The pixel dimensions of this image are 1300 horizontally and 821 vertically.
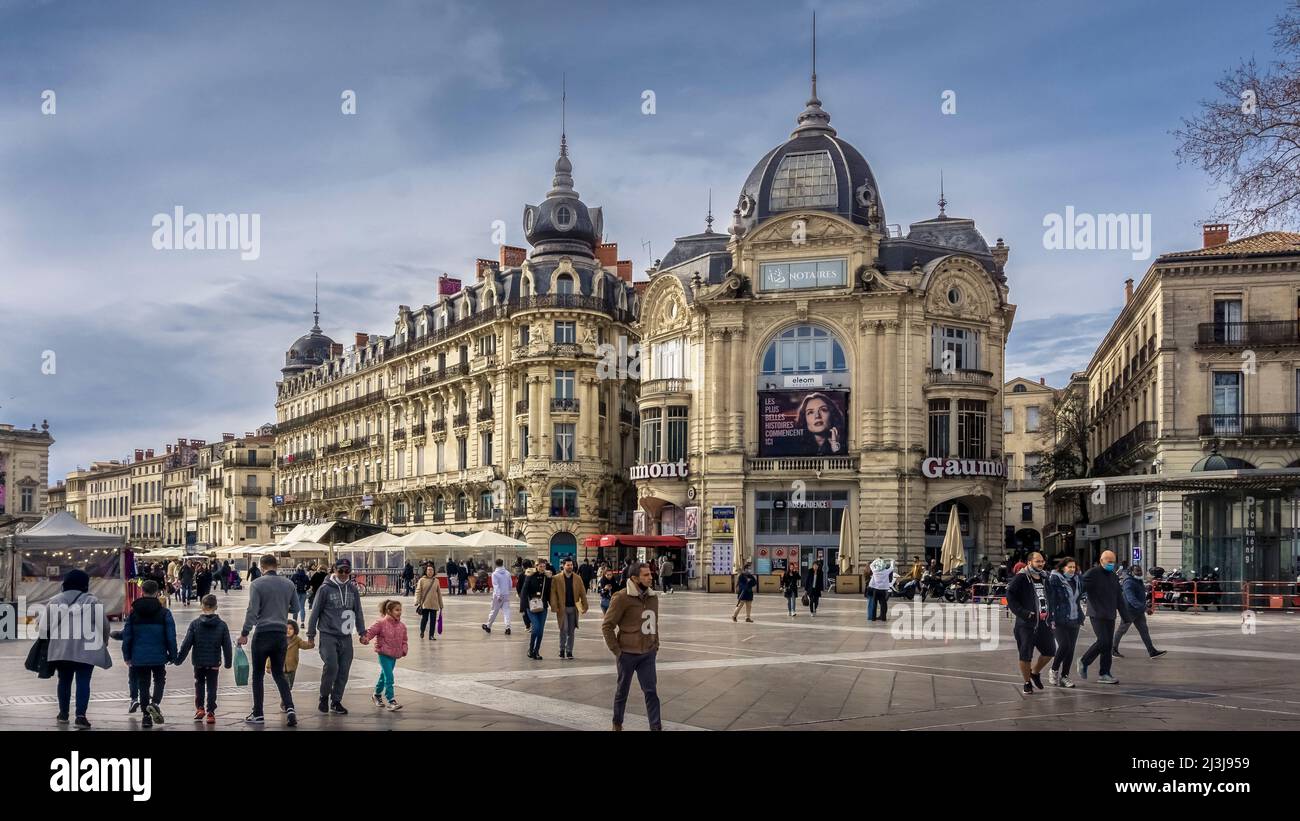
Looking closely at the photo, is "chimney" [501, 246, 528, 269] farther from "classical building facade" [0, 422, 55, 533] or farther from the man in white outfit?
the man in white outfit

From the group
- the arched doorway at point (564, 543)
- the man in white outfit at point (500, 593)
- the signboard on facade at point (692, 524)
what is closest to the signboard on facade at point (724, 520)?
the signboard on facade at point (692, 524)

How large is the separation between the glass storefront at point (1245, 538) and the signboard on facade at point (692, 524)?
19557 mm

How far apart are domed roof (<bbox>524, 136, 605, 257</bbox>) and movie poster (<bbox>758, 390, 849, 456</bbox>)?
67.5 ft

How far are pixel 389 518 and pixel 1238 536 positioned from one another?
54.8 meters

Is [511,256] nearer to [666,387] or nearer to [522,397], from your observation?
[522,397]

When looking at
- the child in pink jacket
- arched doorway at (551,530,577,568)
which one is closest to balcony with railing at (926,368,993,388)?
arched doorway at (551,530,577,568)

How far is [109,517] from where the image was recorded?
142500 millimetres

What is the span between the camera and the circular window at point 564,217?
6994cm

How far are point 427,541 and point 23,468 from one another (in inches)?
2547

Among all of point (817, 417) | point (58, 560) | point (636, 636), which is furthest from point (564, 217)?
point (636, 636)

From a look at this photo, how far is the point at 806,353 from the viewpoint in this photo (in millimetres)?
53469

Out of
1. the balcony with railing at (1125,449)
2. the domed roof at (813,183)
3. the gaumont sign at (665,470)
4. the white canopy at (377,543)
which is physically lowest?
the white canopy at (377,543)

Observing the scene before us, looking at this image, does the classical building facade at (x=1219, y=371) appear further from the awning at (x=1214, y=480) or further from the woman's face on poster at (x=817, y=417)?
the woman's face on poster at (x=817, y=417)

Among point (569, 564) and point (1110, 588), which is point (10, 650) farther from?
point (1110, 588)
